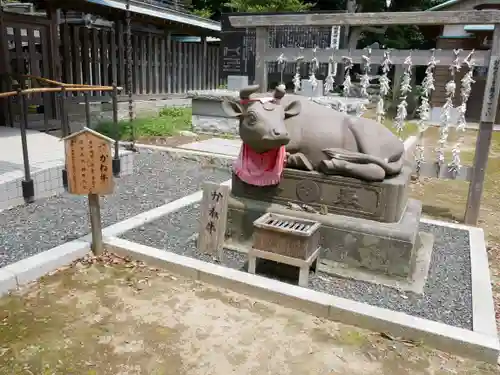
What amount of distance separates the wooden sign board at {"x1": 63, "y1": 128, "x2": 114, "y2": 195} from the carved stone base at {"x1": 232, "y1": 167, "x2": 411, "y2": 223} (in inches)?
69.2

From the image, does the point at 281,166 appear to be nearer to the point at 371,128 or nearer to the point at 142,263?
the point at 371,128

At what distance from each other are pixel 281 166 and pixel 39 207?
3695 mm

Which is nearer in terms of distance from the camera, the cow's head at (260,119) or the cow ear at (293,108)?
the cow's head at (260,119)

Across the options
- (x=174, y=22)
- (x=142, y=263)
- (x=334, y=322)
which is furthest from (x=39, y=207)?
(x=174, y=22)

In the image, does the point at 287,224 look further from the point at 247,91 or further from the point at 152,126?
the point at 152,126

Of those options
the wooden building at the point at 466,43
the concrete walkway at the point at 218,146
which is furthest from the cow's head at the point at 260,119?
the wooden building at the point at 466,43

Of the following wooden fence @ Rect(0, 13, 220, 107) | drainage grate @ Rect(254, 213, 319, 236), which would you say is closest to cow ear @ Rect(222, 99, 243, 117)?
drainage grate @ Rect(254, 213, 319, 236)

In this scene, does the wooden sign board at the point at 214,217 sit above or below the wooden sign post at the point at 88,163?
below

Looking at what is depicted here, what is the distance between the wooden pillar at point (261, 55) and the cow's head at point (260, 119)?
2295 millimetres

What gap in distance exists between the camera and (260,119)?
414 cm

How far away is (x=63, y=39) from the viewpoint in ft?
34.7

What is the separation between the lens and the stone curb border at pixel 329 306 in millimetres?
3352

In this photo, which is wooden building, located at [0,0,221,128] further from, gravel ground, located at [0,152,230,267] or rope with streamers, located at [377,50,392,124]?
rope with streamers, located at [377,50,392,124]

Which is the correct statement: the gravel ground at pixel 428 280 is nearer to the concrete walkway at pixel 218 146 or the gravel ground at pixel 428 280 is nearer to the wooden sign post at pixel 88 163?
the wooden sign post at pixel 88 163
